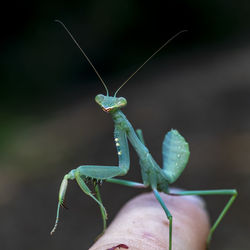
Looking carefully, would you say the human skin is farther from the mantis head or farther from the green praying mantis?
the mantis head

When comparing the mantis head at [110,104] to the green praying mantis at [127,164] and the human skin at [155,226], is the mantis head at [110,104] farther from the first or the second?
the human skin at [155,226]

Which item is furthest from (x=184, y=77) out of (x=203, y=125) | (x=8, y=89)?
(x=8, y=89)

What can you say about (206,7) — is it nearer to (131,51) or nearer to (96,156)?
(131,51)

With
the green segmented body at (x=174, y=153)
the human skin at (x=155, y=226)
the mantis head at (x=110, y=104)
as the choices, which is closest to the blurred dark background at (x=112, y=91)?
the human skin at (x=155, y=226)

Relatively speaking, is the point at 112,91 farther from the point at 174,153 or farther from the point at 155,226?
the point at 155,226

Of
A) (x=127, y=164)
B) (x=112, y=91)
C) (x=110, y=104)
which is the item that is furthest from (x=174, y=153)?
(x=112, y=91)

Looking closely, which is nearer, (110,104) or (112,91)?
(110,104)

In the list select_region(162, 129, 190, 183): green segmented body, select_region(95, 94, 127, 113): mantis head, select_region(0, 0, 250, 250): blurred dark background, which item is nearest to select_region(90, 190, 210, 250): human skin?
select_region(162, 129, 190, 183): green segmented body
